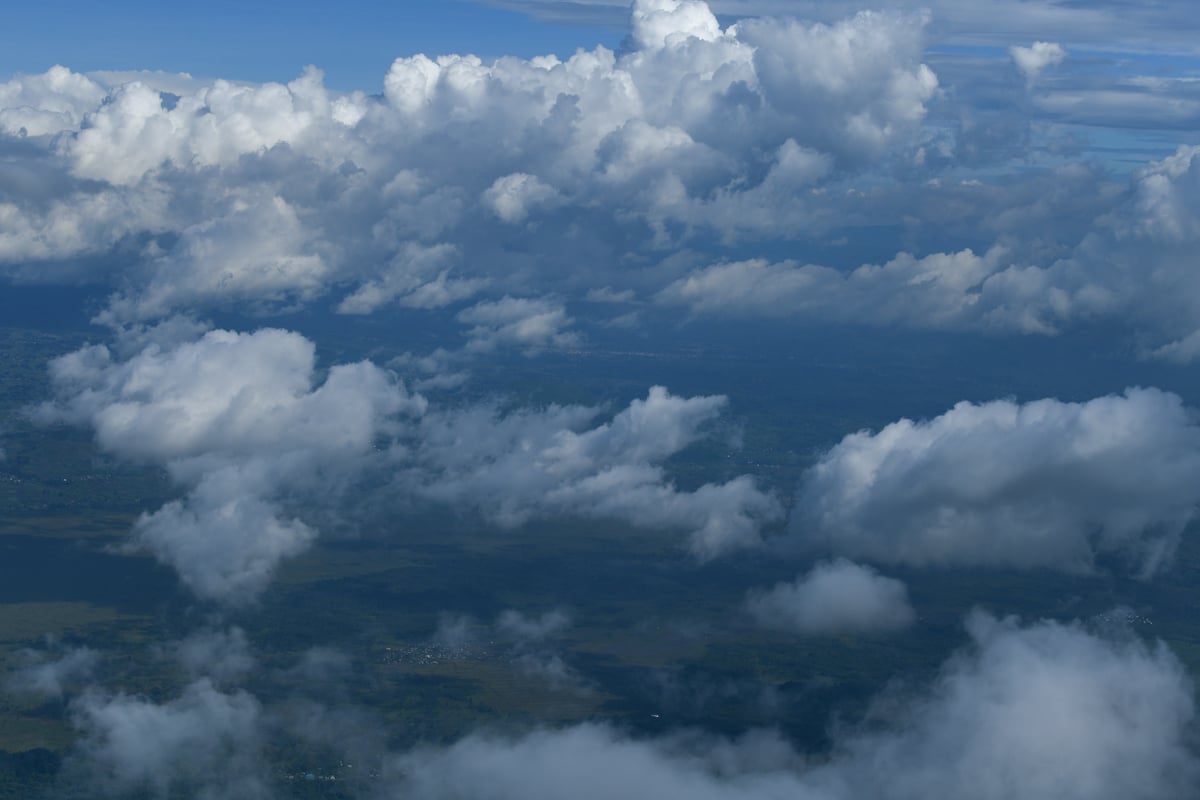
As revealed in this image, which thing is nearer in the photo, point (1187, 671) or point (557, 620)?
point (1187, 671)

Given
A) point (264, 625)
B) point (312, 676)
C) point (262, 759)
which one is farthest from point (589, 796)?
point (264, 625)

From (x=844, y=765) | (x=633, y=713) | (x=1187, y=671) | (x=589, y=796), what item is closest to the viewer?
(x=589, y=796)

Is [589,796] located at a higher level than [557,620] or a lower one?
lower

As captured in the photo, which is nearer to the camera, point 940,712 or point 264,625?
point 940,712

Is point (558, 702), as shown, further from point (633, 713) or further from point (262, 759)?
point (262, 759)

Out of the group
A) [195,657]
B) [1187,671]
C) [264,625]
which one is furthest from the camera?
[264,625]

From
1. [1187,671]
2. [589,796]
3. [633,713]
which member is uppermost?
[1187,671]

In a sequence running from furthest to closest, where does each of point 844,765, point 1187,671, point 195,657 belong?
point 195,657 → point 1187,671 → point 844,765

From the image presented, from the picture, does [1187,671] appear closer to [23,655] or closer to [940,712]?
[940,712]

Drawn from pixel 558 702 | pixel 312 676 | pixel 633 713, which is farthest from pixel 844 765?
pixel 312 676
